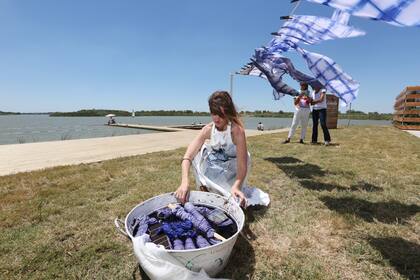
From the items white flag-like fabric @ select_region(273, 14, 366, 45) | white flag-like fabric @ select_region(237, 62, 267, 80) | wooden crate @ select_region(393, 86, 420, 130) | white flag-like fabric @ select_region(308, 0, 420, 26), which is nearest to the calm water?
wooden crate @ select_region(393, 86, 420, 130)

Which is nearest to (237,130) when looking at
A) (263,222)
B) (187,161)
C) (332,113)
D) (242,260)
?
(187,161)

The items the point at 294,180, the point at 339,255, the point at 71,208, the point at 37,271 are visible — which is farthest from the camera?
the point at 294,180

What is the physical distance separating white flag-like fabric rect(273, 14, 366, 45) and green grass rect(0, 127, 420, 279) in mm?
2140

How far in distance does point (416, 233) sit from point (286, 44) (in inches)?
131

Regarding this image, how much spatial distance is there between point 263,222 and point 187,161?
100 centimetres

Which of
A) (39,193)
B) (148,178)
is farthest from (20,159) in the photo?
(148,178)

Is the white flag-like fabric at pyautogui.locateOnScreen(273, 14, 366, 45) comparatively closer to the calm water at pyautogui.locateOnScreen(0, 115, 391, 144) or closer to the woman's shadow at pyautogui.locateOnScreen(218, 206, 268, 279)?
the woman's shadow at pyautogui.locateOnScreen(218, 206, 268, 279)

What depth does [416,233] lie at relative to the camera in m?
2.54

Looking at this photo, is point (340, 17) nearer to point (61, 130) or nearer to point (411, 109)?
point (411, 109)

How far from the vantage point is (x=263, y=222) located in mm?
2805

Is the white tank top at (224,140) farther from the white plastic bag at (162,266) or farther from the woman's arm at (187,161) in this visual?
the white plastic bag at (162,266)

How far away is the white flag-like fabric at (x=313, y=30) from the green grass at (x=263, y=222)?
214 cm

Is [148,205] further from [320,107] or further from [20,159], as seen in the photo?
[320,107]

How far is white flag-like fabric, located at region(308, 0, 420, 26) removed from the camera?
5.20 feet
